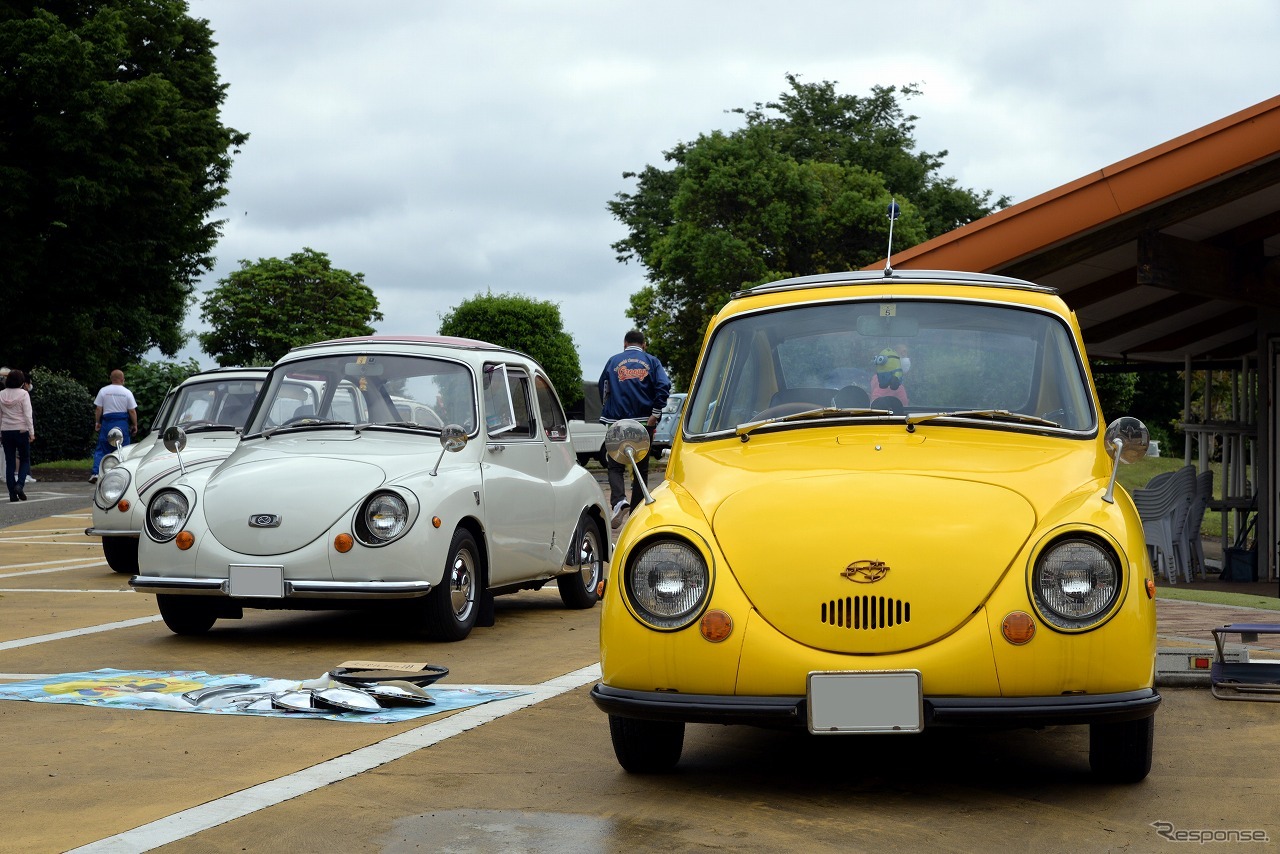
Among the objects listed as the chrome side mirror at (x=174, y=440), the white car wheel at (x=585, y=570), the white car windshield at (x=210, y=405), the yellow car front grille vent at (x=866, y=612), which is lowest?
the white car wheel at (x=585, y=570)

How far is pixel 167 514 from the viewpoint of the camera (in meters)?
8.98

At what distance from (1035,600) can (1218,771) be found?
126cm

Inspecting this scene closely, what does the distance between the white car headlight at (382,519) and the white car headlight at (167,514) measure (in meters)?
1.11

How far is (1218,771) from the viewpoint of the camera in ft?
18.0

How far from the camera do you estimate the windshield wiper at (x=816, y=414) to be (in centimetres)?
597

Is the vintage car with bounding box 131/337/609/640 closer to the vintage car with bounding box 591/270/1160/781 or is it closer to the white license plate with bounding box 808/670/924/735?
the vintage car with bounding box 591/270/1160/781

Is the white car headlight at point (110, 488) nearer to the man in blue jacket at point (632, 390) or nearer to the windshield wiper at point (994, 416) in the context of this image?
the man in blue jacket at point (632, 390)

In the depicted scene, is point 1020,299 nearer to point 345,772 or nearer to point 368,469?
point 345,772

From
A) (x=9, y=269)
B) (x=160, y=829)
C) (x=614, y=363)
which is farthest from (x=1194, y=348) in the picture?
(x=9, y=269)

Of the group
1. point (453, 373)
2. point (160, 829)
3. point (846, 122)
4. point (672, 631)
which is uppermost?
point (846, 122)

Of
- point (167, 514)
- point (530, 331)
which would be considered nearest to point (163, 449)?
point (167, 514)

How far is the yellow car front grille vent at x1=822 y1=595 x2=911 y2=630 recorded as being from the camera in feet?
15.8

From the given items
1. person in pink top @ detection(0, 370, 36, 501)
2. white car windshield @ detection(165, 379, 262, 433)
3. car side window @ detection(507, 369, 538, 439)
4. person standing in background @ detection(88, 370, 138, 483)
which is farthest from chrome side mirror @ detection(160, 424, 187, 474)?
person in pink top @ detection(0, 370, 36, 501)

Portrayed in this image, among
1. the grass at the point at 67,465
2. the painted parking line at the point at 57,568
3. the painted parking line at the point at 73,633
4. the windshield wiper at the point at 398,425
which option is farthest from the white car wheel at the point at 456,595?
the grass at the point at 67,465
